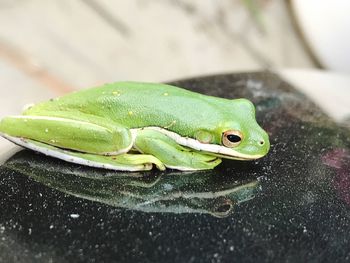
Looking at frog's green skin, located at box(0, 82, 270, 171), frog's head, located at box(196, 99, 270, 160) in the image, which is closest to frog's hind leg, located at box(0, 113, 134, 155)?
frog's green skin, located at box(0, 82, 270, 171)

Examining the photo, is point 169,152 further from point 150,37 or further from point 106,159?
point 150,37

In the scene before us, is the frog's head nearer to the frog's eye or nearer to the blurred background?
the frog's eye

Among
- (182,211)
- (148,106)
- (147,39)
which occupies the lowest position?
(147,39)

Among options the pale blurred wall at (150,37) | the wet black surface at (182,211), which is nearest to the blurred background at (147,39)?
the pale blurred wall at (150,37)

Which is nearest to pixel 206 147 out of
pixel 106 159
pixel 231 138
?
pixel 231 138

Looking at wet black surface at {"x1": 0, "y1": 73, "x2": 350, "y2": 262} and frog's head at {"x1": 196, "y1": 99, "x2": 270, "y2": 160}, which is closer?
wet black surface at {"x1": 0, "y1": 73, "x2": 350, "y2": 262}

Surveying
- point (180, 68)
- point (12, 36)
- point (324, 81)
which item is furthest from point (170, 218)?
point (12, 36)

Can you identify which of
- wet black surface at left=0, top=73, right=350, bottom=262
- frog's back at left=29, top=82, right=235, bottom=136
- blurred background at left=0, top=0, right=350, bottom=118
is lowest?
blurred background at left=0, top=0, right=350, bottom=118

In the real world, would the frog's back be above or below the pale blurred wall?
above
